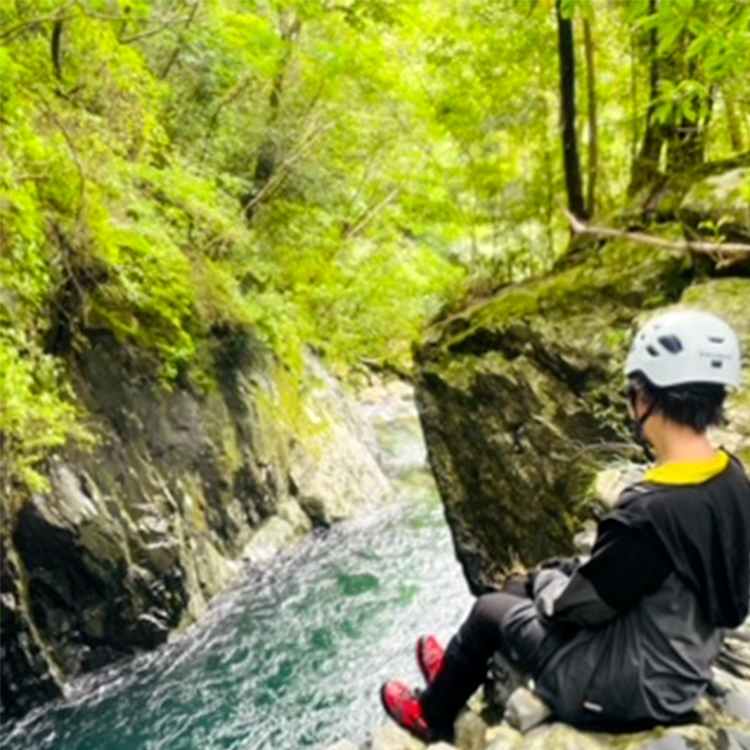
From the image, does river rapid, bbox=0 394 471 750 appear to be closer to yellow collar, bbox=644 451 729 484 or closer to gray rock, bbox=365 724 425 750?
gray rock, bbox=365 724 425 750

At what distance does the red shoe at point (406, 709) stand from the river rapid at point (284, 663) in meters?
6.43

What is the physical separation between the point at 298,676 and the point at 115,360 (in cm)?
639

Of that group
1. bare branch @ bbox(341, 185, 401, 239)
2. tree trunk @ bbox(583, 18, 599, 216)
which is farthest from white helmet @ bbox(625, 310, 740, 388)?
bare branch @ bbox(341, 185, 401, 239)

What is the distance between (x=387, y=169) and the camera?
21.4 m

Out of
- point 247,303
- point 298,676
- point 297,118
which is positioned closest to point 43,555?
point 298,676

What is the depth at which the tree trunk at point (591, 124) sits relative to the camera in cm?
1047

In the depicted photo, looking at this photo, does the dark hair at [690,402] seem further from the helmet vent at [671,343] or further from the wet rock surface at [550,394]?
the wet rock surface at [550,394]

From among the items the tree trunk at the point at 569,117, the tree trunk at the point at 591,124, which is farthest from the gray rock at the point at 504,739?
the tree trunk at the point at 591,124

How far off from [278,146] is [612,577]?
17.2 m

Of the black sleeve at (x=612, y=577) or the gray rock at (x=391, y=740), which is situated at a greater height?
the black sleeve at (x=612, y=577)

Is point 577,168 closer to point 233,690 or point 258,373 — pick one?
point 233,690

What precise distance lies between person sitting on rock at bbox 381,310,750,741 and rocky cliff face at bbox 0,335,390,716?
982 centimetres

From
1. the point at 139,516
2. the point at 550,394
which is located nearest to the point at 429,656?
the point at 550,394

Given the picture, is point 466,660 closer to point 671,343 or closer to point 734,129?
point 671,343
